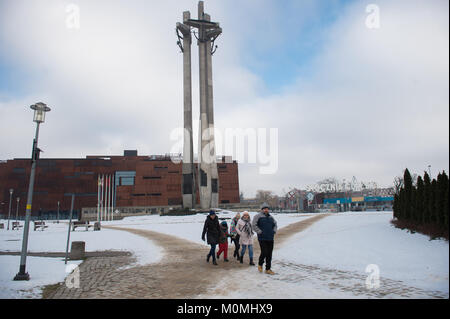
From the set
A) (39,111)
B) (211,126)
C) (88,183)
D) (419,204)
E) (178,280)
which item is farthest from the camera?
(88,183)

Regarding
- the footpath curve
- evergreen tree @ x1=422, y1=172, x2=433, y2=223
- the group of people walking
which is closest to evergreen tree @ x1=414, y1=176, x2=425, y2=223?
evergreen tree @ x1=422, y1=172, x2=433, y2=223

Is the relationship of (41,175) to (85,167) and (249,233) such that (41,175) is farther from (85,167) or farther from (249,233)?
(249,233)

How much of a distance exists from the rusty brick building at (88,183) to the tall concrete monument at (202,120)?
30952mm

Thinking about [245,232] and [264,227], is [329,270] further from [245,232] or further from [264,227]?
[245,232]

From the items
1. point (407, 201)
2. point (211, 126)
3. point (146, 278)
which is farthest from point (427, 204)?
point (211, 126)

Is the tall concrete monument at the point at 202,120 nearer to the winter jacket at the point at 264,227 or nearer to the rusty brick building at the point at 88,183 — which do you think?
the rusty brick building at the point at 88,183

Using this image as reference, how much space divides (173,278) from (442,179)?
9.83 metres

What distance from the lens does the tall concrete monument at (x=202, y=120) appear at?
50.4m

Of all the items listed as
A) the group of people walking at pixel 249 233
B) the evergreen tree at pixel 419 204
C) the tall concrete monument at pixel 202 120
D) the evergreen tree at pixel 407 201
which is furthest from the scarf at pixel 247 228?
the tall concrete monument at pixel 202 120

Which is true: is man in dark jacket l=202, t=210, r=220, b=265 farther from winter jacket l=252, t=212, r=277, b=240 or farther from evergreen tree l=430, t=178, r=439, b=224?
evergreen tree l=430, t=178, r=439, b=224

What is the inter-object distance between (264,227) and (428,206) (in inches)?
292

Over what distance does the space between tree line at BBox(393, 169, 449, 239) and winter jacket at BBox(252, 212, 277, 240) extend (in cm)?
461

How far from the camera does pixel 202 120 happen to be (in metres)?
51.4

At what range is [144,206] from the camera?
79562 millimetres
